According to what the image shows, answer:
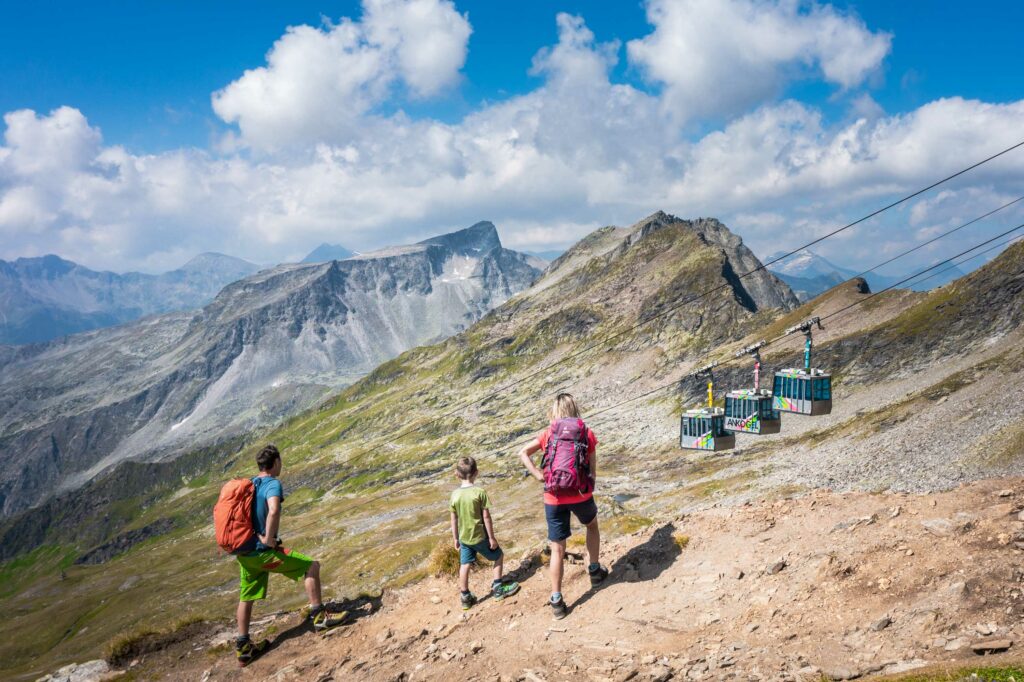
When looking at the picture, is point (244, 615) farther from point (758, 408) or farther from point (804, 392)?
point (804, 392)

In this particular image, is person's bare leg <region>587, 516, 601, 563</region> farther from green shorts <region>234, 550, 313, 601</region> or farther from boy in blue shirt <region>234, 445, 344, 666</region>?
green shorts <region>234, 550, 313, 601</region>

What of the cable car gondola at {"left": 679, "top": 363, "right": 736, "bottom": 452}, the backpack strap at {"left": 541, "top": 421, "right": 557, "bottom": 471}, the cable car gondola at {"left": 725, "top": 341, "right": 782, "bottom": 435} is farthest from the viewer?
the cable car gondola at {"left": 679, "top": 363, "right": 736, "bottom": 452}

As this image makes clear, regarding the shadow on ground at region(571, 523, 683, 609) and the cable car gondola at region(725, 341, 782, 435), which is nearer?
the shadow on ground at region(571, 523, 683, 609)

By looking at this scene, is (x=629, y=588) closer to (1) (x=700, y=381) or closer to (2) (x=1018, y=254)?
(1) (x=700, y=381)

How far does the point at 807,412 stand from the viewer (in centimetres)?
2633

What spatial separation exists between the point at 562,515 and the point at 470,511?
2.43 metres

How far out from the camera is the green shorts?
11648 mm

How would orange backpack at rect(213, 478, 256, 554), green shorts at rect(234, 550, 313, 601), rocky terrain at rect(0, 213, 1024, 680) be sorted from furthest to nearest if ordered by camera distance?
green shorts at rect(234, 550, 313, 601) → orange backpack at rect(213, 478, 256, 554) → rocky terrain at rect(0, 213, 1024, 680)

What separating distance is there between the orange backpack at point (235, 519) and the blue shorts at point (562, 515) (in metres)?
5.94

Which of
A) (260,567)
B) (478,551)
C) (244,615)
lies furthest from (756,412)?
(244,615)

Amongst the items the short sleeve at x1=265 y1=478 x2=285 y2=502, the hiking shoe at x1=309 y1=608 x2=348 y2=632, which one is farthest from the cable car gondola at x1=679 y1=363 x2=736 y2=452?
the short sleeve at x1=265 y1=478 x2=285 y2=502

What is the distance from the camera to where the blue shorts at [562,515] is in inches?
434

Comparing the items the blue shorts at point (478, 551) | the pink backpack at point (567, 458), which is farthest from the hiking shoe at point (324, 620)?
the pink backpack at point (567, 458)

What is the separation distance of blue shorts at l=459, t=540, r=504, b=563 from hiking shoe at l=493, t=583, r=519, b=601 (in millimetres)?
652
